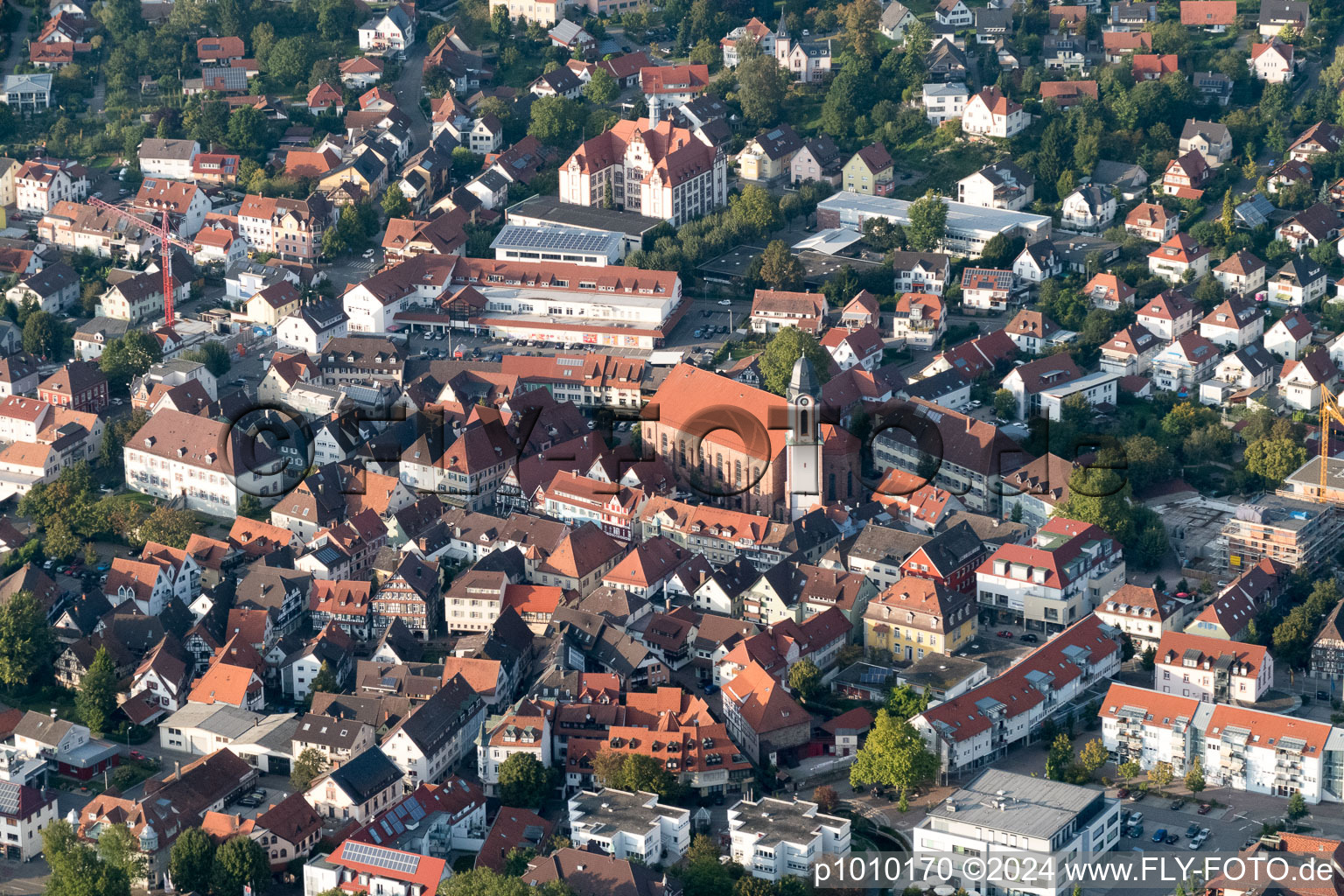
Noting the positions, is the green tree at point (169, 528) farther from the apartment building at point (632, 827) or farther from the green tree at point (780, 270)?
the green tree at point (780, 270)

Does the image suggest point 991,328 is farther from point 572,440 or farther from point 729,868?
point 729,868

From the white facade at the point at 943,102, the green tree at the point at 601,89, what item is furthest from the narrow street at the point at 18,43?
the white facade at the point at 943,102

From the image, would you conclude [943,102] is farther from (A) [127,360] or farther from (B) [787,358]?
(A) [127,360]

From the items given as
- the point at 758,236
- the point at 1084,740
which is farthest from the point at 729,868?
the point at 758,236

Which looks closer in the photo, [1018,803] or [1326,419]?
[1018,803]

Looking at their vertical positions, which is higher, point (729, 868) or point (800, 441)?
point (800, 441)

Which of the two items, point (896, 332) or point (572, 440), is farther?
point (896, 332)

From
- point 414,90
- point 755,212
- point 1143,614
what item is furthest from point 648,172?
point 1143,614
